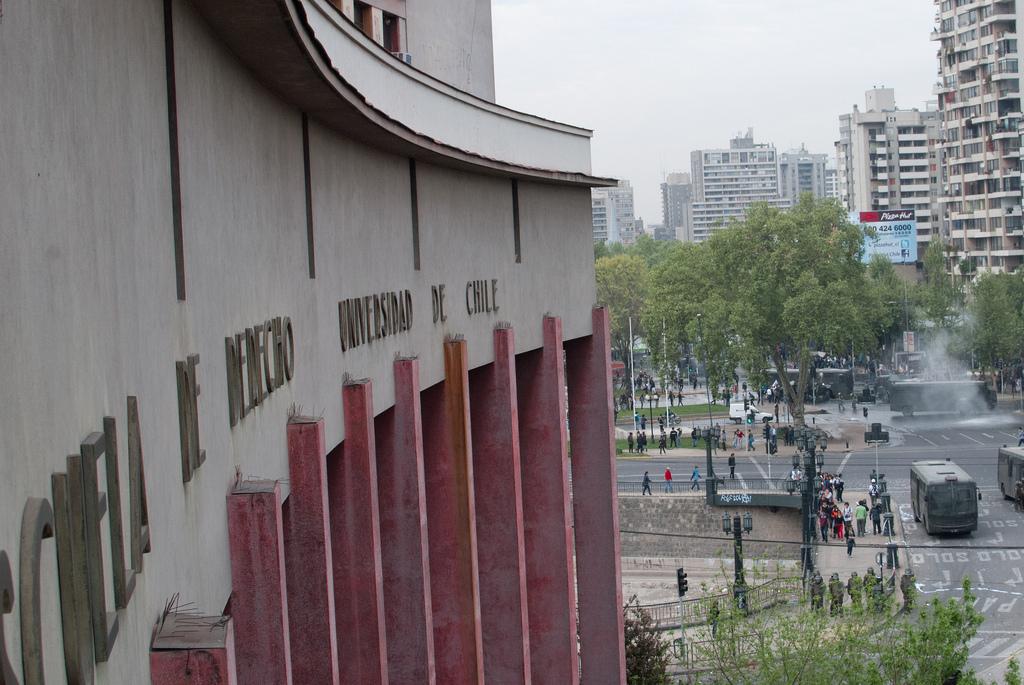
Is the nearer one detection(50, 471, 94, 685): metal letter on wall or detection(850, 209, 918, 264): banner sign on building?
detection(50, 471, 94, 685): metal letter on wall

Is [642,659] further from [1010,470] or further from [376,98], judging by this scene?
[1010,470]

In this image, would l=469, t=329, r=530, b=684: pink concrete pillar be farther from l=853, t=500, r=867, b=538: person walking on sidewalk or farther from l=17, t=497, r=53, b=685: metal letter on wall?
l=853, t=500, r=867, b=538: person walking on sidewalk

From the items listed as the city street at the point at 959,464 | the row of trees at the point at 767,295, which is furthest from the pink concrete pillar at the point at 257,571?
the row of trees at the point at 767,295

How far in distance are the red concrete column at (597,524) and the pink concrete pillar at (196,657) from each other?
13.6m

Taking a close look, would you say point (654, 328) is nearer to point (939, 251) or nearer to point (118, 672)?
point (939, 251)

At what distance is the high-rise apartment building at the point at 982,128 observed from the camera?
95.1m

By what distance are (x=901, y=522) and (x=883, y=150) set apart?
99234mm

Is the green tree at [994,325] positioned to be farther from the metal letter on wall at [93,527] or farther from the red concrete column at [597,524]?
the metal letter on wall at [93,527]

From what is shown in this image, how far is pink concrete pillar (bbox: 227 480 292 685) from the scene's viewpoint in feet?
22.1

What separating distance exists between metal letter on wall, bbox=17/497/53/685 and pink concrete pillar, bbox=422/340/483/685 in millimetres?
9192

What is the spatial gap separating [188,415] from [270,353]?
76.1 inches

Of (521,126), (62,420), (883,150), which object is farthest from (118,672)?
(883,150)

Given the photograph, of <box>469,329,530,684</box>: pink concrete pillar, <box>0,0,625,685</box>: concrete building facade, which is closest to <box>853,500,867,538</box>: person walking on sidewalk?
<box>0,0,625,685</box>: concrete building facade

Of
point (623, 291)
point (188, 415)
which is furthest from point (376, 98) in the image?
point (623, 291)
